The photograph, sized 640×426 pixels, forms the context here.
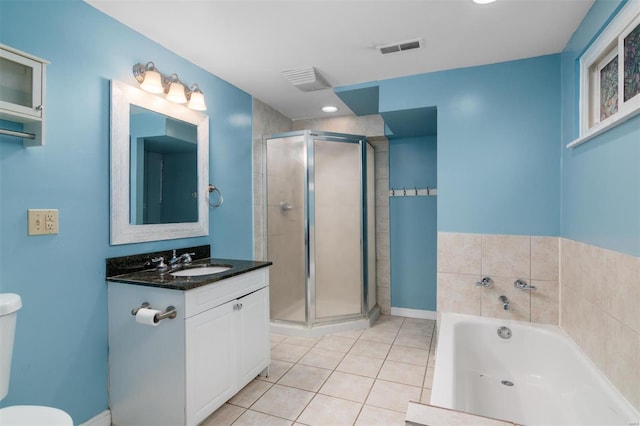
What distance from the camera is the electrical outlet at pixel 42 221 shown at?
153 centimetres

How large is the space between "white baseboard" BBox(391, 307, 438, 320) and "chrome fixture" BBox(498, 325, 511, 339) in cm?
139

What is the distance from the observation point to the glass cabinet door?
137 cm

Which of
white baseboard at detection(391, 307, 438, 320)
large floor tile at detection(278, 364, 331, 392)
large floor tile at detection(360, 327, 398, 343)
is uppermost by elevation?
white baseboard at detection(391, 307, 438, 320)

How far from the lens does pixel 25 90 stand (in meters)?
1.44

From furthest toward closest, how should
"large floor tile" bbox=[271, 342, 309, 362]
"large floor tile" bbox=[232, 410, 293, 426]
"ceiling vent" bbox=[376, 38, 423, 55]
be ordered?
"large floor tile" bbox=[271, 342, 309, 362] < "ceiling vent" bbox=[376, 38, 423, 55] < "large floor tile" bbox=[232, 410, 293, 426]

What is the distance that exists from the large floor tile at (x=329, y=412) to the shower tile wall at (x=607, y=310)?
4.36 ft

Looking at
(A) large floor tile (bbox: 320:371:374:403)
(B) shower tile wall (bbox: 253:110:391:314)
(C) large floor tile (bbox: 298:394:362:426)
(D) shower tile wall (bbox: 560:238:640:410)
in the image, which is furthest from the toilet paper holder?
(B) shower tile wall (bbox: 253:110:391:314)

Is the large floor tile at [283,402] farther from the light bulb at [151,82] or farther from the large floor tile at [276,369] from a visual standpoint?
the light bulb at [151,82]

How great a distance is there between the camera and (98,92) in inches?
72.4

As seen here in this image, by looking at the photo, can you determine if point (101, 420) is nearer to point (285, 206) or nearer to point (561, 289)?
point (285, 206)

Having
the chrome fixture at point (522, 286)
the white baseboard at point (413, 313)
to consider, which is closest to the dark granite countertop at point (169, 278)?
the chrome fixture at point (522, 286)

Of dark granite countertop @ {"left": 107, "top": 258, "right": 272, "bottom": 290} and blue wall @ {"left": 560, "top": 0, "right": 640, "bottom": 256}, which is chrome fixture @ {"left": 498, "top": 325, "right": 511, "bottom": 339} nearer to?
blue wall @ {"left": 560, "top": 0, "right": 640, "bottom": 256}

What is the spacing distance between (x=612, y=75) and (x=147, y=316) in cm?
275

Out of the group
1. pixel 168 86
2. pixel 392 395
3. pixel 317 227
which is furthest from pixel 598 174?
pixel 168 86
